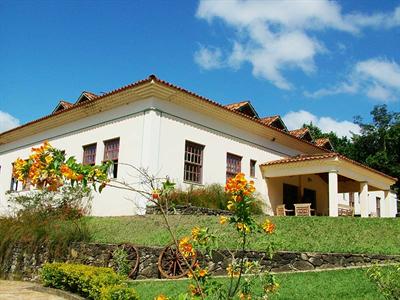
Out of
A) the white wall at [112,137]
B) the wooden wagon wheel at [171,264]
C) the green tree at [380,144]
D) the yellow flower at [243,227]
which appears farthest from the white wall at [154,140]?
the green tree at [380,144]

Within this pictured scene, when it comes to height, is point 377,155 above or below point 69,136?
above

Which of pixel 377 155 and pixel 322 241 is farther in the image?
pixel 377 155

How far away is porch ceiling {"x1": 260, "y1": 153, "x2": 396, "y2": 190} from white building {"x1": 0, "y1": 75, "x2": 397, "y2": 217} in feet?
0.14

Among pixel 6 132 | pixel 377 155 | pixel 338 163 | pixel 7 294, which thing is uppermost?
pixel 377 155

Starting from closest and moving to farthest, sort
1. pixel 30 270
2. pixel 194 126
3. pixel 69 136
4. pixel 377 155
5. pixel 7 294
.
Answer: pixel 7 294, pixel 30 270, pixel 194 126, pixel 69 136, pixel 377 155

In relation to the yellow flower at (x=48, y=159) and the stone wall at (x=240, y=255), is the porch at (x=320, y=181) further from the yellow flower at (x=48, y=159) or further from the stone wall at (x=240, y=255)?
the yellow flower at (x=48, y=159)

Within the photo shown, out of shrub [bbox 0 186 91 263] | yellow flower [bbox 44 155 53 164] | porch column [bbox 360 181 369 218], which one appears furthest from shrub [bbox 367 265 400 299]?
porch column [bbox 360 181 369 218]

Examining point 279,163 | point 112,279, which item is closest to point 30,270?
point 112,279

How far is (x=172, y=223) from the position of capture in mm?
13977

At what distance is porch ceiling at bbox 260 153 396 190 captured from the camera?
64.6ft

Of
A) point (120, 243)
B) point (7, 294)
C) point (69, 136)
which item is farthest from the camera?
point (69, 136)

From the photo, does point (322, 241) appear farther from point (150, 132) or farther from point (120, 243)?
point (150, 132)

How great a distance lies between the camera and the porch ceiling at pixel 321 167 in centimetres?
1968

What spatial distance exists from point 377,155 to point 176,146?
33531 millimetres
